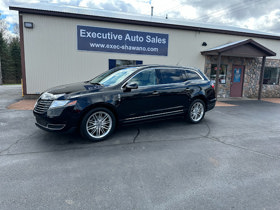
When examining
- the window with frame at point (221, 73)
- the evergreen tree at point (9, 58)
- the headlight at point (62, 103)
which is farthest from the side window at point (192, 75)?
the evergreen tree at point (9, 58)

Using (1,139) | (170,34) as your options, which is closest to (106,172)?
(1,139)

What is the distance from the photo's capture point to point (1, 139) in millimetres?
4480

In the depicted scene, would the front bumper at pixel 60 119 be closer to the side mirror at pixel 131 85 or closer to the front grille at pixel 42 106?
the front grille at pixel 42 106

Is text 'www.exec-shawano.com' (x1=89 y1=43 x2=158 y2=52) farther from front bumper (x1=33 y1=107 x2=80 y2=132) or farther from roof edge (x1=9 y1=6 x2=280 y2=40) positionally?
front bumper (x1=33 y1=107 x2=80 y2=132)

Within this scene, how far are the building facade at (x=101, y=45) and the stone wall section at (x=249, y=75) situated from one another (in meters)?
0.07

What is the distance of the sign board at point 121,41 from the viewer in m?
10.3

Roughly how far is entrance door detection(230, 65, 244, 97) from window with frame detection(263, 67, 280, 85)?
233cm

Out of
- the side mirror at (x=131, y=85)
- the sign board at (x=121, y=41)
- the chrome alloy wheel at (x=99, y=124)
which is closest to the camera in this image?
the chrome alloy wheel at (x=99, y=124)

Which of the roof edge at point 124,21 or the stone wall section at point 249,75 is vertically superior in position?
the roof edge at point 124,21

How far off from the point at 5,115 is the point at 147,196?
250 inches

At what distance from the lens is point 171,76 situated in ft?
18.2

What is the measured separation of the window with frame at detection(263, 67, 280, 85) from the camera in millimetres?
14539

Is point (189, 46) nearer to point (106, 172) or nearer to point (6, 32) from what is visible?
point (106, 172)

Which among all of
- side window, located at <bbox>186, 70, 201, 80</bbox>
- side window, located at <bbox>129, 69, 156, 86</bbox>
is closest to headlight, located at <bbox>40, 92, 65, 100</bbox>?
side window, located at <bbox>129, 69, 156, 86</bbox>
